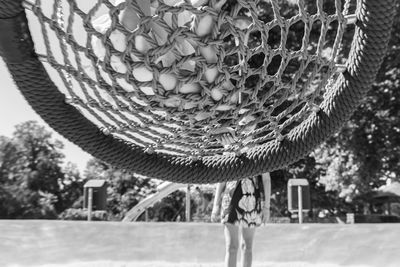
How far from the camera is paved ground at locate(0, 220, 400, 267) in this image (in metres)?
3.49

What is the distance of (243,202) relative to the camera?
2.64m

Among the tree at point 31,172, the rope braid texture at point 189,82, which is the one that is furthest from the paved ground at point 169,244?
the tree at point 31,172

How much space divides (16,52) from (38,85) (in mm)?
57

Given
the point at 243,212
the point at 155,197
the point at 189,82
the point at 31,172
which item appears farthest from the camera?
the point at 31,172

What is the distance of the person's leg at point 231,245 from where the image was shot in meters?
2.58

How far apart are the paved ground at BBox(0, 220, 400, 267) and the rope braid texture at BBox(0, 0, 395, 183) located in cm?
282

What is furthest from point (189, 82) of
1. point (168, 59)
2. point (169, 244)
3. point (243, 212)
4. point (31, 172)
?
point (31, 172)

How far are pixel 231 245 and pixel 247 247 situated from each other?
9cm

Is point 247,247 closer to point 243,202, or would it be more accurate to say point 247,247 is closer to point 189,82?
point 243,202

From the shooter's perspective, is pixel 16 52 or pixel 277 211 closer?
pixel 16 52

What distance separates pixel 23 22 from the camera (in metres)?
0.65

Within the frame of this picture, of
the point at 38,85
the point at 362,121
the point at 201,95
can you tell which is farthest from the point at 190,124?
the point at 362,121

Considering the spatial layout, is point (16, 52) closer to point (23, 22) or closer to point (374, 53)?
point (23, 22)

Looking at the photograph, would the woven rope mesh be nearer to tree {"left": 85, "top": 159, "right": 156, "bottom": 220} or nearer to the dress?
the dress
